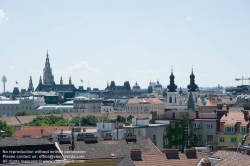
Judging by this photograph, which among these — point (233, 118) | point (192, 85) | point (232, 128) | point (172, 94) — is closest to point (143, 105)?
point (172, 94)

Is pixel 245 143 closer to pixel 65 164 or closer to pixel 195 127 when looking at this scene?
pixel 195 127

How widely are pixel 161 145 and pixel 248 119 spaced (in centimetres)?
897

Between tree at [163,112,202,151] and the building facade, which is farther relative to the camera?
the building facade

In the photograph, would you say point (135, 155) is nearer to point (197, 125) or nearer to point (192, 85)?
point (197, 125)

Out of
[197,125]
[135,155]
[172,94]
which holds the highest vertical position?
[172,94]

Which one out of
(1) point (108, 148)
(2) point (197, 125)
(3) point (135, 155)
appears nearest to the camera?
(3) point (135, 155)

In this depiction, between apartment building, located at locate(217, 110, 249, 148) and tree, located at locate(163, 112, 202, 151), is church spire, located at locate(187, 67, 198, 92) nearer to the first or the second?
tree, located at locate(163, 112, 202, 151)

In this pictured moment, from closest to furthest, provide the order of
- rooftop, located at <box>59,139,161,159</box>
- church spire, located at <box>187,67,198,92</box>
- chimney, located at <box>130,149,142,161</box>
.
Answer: chimney, located at <box>130,149,142,161</box> < rooftop, located at <box>59,139,161,159</box> < church spire, located at <box>187,67,198,92</box>

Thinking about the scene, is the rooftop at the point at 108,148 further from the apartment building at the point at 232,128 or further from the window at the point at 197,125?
the window at the point at 197,125

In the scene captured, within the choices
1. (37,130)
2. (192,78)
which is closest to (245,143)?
(37,130)

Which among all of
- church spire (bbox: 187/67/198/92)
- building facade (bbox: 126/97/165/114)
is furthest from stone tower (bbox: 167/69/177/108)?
building facade (bbox: 126/97/165/114)

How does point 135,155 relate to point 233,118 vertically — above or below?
below

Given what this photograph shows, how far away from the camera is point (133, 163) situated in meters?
35.1

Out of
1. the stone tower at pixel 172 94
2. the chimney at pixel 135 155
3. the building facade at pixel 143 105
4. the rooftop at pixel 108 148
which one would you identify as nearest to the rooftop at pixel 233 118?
the rooftop at pixel 108 148
